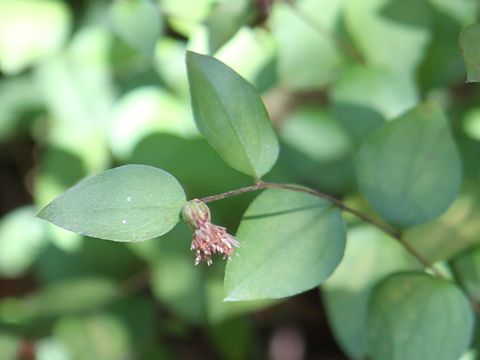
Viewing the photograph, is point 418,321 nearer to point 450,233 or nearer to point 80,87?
point 450,233

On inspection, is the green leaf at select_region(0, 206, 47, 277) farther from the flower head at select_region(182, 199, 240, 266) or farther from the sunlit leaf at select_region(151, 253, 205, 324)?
the flower head at select_region(182, 199, 240, 266)

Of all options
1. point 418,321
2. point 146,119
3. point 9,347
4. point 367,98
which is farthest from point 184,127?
point 418,321

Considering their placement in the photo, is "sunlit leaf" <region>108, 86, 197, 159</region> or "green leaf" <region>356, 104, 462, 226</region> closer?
"green leaf" <region>356, 104, 462, 226</region>

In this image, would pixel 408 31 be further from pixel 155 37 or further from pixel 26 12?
pixel 26 12

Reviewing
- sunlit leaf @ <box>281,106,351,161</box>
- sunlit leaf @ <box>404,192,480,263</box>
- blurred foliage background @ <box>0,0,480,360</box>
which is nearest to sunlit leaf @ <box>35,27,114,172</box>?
blurred foliage background @ <box>0,0,480,360</box>

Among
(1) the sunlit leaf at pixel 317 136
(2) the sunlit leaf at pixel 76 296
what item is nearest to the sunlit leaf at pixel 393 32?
(1) the sunlit leaf at pixel 317 136
